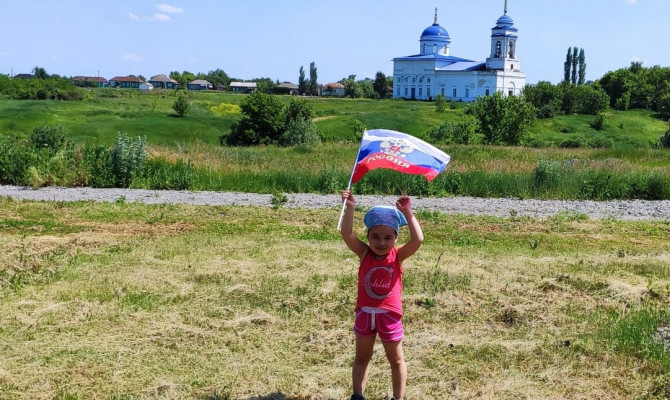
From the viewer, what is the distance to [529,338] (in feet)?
21.8

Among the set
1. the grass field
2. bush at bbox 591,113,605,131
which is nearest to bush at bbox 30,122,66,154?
the grass field

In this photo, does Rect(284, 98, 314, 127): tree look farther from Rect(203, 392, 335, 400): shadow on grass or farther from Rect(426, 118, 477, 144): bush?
Rect(203, 392, 335, 400): shadow on grass

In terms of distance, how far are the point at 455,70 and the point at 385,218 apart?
119293mm

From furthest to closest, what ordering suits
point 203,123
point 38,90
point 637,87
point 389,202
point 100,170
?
point 637,87, point 38,90, point 203,123, point 100,170, point 389,202

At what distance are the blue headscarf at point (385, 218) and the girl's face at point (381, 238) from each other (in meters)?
0.03

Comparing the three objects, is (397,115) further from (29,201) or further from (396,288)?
(396,288)

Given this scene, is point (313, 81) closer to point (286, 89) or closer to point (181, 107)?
point (286, 89)

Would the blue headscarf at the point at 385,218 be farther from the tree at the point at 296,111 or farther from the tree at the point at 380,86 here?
the tree at the point at 380,86

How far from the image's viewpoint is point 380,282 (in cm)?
477

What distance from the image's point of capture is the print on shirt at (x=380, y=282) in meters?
4.77

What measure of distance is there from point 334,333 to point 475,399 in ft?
5.76

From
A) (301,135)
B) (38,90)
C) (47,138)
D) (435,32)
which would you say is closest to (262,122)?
(301,135)

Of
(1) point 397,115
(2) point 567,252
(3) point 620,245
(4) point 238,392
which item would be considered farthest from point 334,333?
(1) point 397,115

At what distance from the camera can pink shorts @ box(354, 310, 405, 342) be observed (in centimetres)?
477
